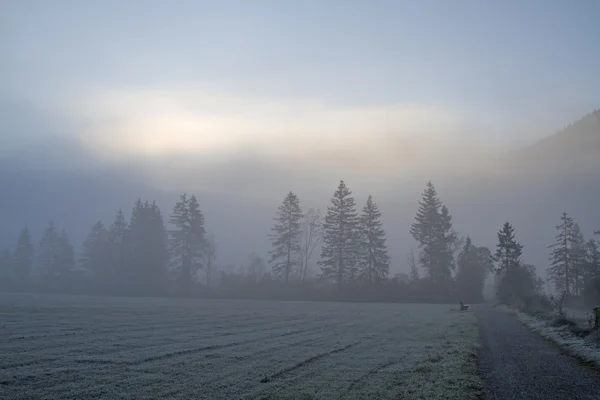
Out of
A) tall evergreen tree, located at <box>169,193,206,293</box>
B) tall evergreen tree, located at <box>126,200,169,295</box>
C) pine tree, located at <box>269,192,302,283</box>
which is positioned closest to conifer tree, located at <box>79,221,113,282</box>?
tall evergreen tree, located at <box>126,200,169,295</box>

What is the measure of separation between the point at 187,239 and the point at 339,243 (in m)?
30.2

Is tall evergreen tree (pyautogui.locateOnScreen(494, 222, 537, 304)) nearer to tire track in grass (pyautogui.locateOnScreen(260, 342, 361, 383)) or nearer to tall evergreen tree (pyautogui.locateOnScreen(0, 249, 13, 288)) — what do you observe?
tire track in grass (pyautogui.locateOnScreen(260, 342, 361, 383))

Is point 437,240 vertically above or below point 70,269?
above

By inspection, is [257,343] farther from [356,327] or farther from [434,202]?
[434,202]

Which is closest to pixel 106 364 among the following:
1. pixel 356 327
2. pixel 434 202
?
pixel 356 327

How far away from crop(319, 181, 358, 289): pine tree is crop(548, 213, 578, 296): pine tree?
3834 centimetres

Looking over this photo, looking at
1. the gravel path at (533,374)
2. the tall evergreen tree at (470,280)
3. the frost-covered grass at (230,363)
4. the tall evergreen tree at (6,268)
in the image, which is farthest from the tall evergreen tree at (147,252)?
the gravel path at (533,374)

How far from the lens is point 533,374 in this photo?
1499cm

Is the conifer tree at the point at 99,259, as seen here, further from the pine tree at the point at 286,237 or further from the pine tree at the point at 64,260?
the pine tree at the point at 286,237

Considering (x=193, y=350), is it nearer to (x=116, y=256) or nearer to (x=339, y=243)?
(x=339, y=243)

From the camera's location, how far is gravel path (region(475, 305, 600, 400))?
12.3 m

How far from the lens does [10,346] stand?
19.2 meters

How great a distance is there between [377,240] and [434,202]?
1465 cm

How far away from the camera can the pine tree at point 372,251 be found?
3237 inches
